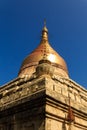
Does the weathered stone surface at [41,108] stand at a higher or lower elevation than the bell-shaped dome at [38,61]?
lower

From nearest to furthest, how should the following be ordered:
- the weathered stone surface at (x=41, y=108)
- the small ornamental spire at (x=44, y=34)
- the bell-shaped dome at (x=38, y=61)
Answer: the weathered stone surface at (x=41, y=108) → the bell-shaped dome at (x=38, y=61) → the small ornamental spire at (x=44, y=34)

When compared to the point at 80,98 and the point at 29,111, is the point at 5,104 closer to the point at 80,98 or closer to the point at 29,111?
the point at 29,111

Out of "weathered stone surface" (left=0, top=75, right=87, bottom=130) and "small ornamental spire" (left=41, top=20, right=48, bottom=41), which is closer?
"weathered stone surface" (left=0, top=75, right=87, bottom=130)

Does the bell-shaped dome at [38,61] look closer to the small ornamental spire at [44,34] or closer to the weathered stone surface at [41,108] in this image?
the small ornamental spire at [44,34]

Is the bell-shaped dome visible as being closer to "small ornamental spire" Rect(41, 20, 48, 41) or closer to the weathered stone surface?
"small ornamental spire" Rect(41, 20, 48, 41)

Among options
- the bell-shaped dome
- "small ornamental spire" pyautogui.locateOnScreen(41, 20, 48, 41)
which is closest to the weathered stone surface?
the bell-shaped dome

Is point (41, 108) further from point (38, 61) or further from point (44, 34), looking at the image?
point (44, 34)

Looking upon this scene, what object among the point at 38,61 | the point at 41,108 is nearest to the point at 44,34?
the point at 38,61

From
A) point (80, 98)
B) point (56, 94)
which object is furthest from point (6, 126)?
point (80, 98)

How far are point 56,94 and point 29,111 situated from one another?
4.40 ft

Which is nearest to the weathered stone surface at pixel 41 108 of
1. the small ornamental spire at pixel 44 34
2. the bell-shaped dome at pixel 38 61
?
the bell-shaped dome at pixel 38 61

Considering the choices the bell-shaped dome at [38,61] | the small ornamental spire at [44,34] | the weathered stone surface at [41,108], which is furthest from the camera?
the small ornamental spire at [44,34]

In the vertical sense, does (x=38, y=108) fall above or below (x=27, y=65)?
below

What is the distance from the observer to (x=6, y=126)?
11492mm
